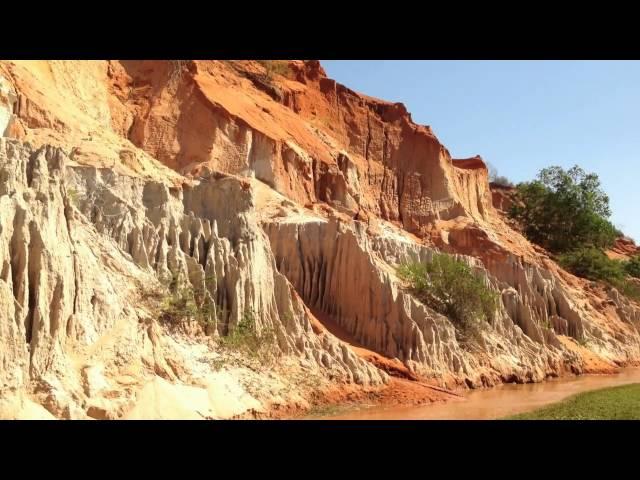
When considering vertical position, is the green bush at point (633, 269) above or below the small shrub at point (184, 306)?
above

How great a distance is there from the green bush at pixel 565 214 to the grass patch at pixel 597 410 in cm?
3928

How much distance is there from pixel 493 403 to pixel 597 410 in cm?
506

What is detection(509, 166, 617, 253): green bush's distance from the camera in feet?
177

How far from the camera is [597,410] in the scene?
536 inches

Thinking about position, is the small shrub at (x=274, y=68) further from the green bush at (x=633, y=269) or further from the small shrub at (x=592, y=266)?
the green bush at (x=633, y=269)

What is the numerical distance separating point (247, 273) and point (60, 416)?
25.3 feet

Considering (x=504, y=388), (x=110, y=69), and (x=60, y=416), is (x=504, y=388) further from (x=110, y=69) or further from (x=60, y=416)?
(x=110, y=69)

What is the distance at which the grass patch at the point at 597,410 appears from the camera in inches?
488

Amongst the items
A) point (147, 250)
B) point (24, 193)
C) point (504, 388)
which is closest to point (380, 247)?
point (504, 388)

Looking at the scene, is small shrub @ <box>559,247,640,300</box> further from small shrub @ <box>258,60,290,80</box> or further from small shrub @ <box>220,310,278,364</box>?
small shrub @ <box>220,310,278,364</box>

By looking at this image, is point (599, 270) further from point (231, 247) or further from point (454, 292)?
point (231, 247)

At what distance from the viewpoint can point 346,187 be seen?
129 ft

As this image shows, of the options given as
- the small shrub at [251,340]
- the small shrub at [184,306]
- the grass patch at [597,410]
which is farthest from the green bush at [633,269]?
the small shrub at [184,306]
